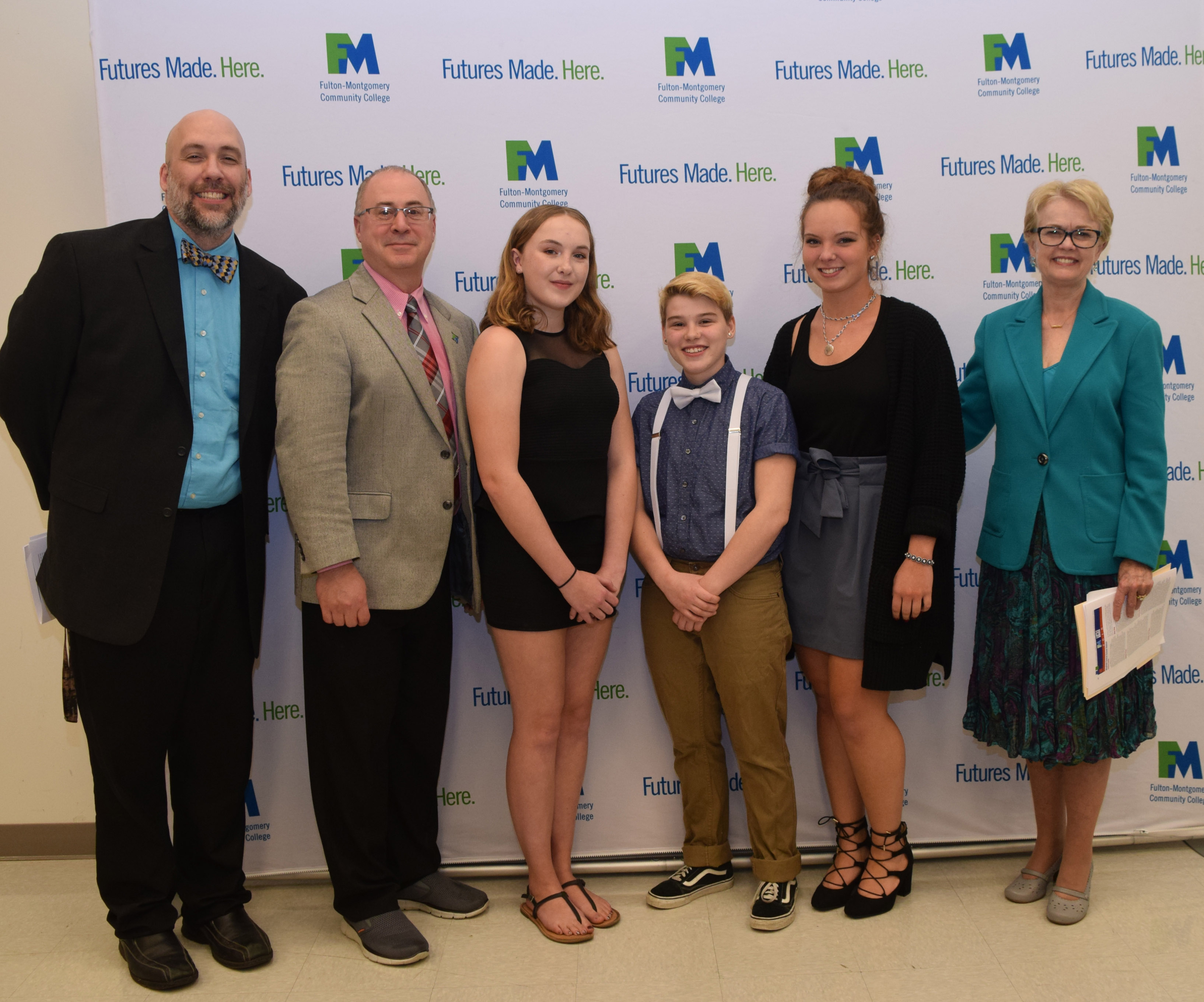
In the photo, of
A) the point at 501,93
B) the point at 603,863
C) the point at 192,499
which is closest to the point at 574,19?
the point at 501,93

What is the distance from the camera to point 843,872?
2471 millimetres

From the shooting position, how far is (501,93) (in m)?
2.63

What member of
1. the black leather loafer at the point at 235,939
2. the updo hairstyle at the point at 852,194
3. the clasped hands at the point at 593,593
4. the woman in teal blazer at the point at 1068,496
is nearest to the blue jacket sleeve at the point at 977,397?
the woman in teal blazer at the point at 1068,496

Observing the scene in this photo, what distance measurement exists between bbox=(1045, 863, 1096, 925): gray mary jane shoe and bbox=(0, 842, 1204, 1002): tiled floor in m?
0.03

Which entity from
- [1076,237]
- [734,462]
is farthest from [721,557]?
[1076,237]

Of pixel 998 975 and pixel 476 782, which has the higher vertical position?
pixel 476 782

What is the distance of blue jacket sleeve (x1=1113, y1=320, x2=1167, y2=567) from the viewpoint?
2.17m

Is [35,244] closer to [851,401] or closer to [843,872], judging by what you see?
[851,401]

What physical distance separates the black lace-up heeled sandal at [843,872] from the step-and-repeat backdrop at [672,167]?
30 cm

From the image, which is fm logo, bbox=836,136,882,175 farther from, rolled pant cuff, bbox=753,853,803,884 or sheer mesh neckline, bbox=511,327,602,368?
rolled pant cuff, bbox=753,853,803,884

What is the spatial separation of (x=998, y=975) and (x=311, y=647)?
1909 mm

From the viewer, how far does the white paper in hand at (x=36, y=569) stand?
84.0 inches

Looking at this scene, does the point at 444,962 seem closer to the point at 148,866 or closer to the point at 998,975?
the point at 148,866

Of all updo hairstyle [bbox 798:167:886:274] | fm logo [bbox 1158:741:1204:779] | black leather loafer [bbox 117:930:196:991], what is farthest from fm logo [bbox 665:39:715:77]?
black leather loafer [bbox 117:930:196:991]
